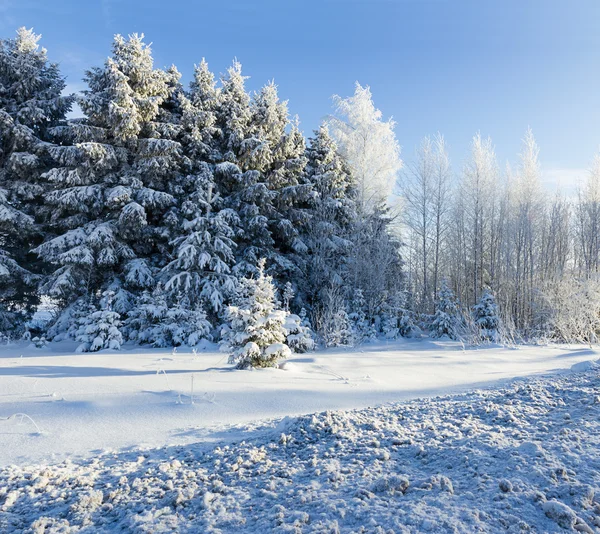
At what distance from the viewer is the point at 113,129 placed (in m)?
12.8

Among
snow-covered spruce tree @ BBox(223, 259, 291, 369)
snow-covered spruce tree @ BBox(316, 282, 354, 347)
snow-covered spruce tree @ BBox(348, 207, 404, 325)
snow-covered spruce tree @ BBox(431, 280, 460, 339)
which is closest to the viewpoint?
snow-covered spruce tree @ BBox(223, 259, 291, 369)

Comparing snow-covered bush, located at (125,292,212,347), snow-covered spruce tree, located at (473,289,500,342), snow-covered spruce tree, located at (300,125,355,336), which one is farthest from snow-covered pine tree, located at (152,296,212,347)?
snow-covered spruce tree, located at (473,289,500,342)

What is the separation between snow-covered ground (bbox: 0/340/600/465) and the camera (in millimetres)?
3512

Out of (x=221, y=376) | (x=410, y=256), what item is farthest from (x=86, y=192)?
(x=410, y=256)

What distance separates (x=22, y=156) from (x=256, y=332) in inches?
456

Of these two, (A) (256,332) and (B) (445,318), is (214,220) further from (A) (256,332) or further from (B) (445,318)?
(B) (445,318)

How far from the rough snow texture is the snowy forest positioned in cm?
679

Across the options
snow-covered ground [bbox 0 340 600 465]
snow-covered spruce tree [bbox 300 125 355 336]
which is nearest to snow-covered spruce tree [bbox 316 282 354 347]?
snow-covered spruce tree [bbox 300 125 355 336]

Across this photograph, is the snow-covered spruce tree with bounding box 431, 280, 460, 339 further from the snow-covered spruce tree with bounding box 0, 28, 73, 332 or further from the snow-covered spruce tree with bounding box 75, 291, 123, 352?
the snow-covered spruce tree with bounding box 0, 28, 73, 332

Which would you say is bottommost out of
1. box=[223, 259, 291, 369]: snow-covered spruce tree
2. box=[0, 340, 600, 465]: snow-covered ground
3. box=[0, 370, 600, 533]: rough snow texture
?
box=[0, 340, 600, 465]: snow-covered ground

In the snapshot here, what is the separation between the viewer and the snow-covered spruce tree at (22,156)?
12672 mm

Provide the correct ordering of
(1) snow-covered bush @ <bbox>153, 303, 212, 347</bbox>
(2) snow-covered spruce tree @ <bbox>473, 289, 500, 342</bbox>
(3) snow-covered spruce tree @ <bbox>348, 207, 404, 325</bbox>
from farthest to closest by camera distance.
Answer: (3) snow-covered spruce tree @ <bbox>348, 207, 404, 325</bbox>, (2) snow-covered spruce tree @ <bbox>473, 289, 500, 342</bbox>, (1) snow-covered bush @ <bbox>153, 303, 212, 347</bbox>

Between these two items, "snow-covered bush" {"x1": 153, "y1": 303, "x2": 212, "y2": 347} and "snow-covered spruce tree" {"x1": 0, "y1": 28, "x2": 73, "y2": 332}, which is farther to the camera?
"snow-covered spruce tree" {"x1": 0, "y1": 28, "x2": 73, "y2": 332}

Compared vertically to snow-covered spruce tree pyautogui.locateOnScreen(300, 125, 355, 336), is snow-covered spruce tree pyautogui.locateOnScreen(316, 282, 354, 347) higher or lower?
lower
